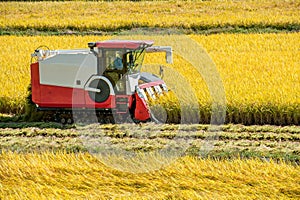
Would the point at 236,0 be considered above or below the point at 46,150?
above

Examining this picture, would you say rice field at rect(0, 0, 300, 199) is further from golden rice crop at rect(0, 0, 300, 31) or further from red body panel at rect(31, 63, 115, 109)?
golden rice crop at rect(0, 0, 300, 31)

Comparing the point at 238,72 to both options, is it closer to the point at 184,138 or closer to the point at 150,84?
the point at 150,84

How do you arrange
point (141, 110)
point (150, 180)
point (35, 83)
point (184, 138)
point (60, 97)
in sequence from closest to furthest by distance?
1. point (150, 180)
2. point (184, 138)
3. point (141, 110)
4. point (60, 97)
5. point (35, 83)

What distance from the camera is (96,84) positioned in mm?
10664

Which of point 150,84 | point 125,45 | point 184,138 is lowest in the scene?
point 184,138

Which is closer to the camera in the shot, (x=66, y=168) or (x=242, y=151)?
(x=66, y=168)

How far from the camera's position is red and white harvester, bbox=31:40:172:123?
1060cm

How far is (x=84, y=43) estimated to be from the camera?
17469 mm

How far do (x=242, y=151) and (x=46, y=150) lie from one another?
8.70ft

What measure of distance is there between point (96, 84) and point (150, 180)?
11.3 ft

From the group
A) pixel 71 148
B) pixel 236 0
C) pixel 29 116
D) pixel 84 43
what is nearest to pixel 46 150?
pixel 71 148

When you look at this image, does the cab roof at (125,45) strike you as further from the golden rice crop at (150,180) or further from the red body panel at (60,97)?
the golden rice crop at (150,180)

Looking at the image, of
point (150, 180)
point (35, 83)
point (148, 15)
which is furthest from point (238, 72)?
point (148, 15)

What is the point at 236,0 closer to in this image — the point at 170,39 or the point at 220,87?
the point at 170,39
